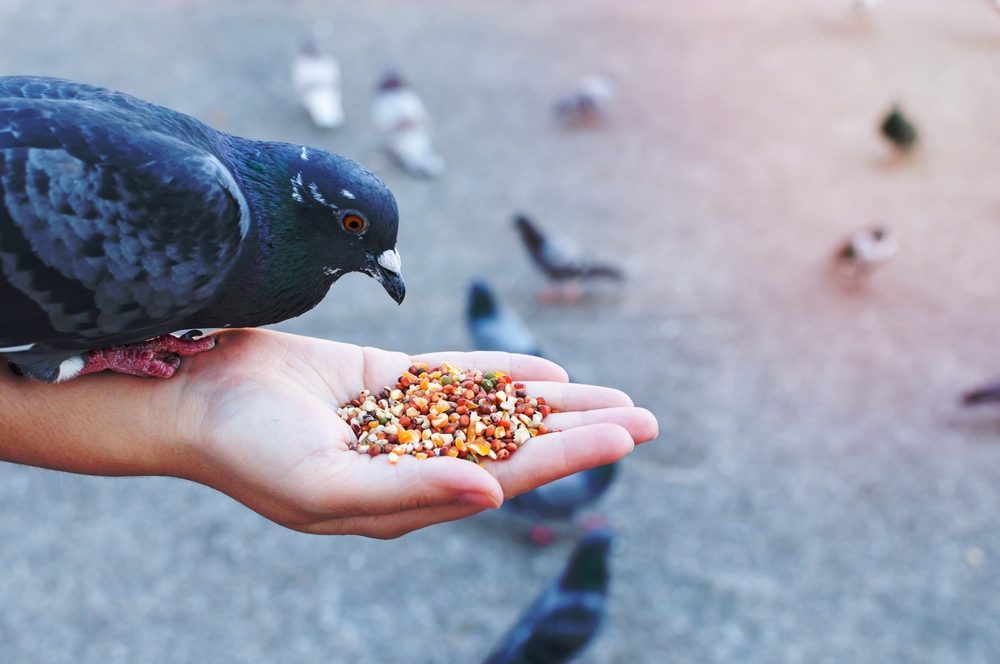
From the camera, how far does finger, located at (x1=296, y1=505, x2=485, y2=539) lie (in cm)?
235

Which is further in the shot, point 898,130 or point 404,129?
point 404,129

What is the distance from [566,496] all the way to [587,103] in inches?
189

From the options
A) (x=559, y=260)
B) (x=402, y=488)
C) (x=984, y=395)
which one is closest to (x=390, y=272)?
(x=402, y=488)

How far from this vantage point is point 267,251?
2.58m

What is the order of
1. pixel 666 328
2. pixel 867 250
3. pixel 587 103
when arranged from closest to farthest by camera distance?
pixel 666 328
pixel 867 250
pixel 587 103

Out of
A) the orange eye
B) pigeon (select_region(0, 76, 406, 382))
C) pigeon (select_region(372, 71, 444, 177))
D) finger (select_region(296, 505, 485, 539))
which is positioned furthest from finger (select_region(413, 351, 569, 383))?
pigeon (select_region(372, 71, 444, 177))

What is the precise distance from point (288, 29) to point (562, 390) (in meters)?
8.58

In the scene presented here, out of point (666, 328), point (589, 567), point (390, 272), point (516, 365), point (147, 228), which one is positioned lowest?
point (666, 328)

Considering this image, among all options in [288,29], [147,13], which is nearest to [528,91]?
[288,29]

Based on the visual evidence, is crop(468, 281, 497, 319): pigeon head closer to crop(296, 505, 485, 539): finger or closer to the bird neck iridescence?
the bird neck iridescence

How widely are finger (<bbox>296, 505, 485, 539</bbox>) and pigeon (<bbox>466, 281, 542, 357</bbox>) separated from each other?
2.93 metres

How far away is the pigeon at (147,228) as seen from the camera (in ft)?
7.41

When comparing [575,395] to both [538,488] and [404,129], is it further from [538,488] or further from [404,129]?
[404,129]

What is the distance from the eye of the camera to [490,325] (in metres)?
5.44
